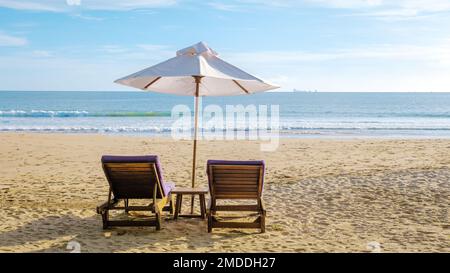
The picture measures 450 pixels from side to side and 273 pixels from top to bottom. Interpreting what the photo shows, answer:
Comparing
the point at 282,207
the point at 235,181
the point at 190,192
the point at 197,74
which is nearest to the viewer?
the point at 197,74

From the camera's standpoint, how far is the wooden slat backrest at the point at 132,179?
5.80m

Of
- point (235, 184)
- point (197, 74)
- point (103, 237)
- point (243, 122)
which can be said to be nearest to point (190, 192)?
point (235, 184)

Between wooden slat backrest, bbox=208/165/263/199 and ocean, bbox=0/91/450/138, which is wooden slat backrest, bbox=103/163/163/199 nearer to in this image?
wooden slat backrest, bbox=208/165/263/199

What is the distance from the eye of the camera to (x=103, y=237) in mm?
5695

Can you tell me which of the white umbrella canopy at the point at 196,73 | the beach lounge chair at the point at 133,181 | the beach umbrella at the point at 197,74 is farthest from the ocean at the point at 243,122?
the beach lounge chair at the point at 133,181

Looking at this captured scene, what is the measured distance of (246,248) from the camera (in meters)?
5.31

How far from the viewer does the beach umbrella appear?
587 cm

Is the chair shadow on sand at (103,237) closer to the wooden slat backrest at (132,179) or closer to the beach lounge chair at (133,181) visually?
the beach lounge chair at (133,181)

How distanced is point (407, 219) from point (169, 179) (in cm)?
476

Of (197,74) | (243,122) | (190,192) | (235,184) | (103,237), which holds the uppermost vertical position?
(197,74)

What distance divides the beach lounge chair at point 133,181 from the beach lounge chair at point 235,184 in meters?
0.60

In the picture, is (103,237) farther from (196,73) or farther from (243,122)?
(243,122)

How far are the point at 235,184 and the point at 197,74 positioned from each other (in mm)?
1325
